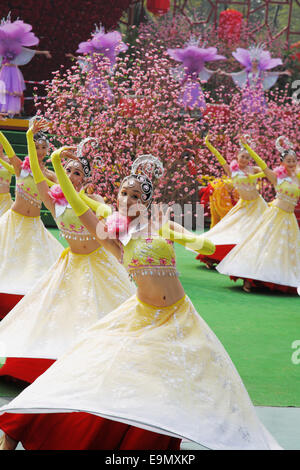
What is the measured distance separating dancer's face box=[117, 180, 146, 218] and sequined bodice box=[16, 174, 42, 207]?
280cm

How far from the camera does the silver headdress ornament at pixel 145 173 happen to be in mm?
3541

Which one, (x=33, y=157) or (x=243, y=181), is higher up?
(x=33, y=157)

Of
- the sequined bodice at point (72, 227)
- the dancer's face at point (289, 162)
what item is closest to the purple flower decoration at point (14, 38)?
the dancer's face at point (289, 162)

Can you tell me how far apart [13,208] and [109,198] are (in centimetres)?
186

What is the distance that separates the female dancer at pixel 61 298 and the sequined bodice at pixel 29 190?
1.48 m

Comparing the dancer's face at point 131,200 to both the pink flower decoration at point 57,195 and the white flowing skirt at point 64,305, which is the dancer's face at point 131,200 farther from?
the pink flower decoration at point 57,195

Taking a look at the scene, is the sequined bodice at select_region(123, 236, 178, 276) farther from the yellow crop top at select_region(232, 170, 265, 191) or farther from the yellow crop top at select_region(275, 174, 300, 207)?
the yellow crop top at select_region(232, 170, 265, 191)

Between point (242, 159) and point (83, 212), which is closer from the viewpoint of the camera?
point (83, 212)

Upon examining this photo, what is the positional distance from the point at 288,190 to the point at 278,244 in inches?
25.7

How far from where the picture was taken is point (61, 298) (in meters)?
4.51

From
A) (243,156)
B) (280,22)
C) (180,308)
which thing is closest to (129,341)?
(180,308)

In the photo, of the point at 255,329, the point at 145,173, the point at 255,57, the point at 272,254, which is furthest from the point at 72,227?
the point at 255,57

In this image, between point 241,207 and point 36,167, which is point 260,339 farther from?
point 241,207

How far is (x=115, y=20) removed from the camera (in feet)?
60.3
